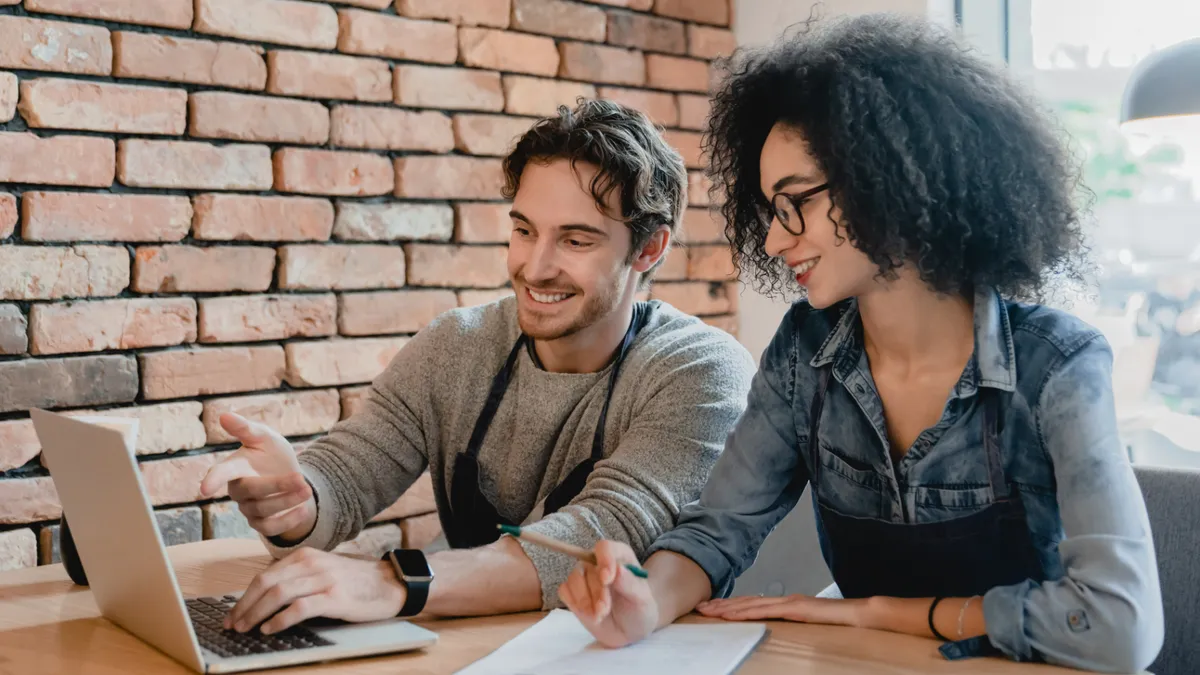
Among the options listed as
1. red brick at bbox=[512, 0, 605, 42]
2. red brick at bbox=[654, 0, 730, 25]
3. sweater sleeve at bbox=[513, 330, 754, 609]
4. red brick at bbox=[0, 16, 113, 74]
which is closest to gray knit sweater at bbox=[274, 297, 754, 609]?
sweater sleeve at bbox=[513, 330, 754, 609]

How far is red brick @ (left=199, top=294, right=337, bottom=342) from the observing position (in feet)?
6.60

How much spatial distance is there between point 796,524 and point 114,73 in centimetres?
134

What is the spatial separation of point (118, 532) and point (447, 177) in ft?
4.48

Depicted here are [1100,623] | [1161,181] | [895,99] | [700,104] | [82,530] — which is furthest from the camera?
[700,104]

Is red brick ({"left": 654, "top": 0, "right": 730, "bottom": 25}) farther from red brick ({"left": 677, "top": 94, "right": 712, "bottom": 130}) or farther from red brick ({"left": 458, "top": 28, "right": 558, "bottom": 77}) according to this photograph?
red brick ({"left": 458, "top": 28, "right": 558, "bottom": 77})

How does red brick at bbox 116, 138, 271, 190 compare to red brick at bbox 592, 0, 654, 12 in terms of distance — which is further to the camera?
red brick at bbox 592, 0, 654, 12

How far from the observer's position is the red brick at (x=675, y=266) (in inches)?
111

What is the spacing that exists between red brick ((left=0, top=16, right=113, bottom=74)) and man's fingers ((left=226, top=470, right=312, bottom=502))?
2.57 ft

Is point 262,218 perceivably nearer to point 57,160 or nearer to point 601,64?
point 57,160

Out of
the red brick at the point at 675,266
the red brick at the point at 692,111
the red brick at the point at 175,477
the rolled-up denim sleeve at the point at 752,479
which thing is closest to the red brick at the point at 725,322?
the red brick at the point at 675,266

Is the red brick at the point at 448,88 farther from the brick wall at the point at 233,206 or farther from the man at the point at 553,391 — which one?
the man at the point at 553,391

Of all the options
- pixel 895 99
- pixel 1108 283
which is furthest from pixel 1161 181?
pixel 895 99

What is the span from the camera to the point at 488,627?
1249mm

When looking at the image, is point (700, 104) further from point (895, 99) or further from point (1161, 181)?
point (895, 99)
